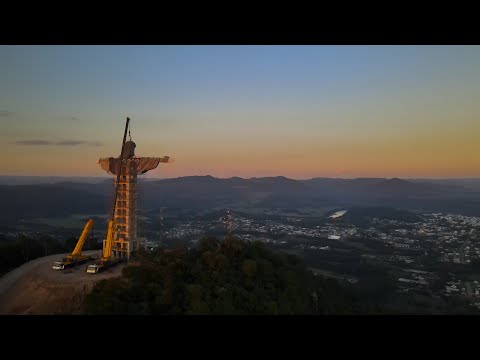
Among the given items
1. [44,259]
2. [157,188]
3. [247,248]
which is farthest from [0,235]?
[247,248]

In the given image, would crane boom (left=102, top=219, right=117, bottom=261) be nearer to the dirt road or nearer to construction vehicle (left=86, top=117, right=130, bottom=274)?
construction vehicle (left=86, top=117, right=130, bottom=274)

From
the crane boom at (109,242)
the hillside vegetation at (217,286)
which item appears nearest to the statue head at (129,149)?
the crane boom at (109,242)

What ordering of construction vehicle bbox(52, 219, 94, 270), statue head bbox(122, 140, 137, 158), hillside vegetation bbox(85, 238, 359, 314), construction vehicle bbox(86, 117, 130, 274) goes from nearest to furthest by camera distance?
hillside vegetation bbox(85, 238, 359, 314)
construction vehicle bbox(86, 117, 130, 274)
construction vehicle bbox(52, 219, 94, 270)
statue head bbox(122, 140, 137, 158)

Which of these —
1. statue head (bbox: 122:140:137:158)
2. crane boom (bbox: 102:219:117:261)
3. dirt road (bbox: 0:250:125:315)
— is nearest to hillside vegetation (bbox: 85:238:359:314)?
dirt road (bbox: 0:250:125:315)

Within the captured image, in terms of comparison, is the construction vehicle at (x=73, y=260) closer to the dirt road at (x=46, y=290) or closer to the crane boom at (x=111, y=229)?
the dirt road at (x=46, y=290)

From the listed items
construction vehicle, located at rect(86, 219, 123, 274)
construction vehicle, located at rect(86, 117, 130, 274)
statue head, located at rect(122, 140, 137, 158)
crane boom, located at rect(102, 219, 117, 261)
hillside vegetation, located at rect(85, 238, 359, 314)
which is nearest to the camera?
hillside vegetation, located at rect(85, 238, 359, 314)

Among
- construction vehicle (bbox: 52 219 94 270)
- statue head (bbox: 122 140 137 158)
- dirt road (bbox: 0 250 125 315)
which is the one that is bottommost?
dirt road (bbox: 0 250 125 315)

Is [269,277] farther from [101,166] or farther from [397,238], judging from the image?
[397,238]

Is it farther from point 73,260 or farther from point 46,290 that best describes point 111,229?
point 46,290
